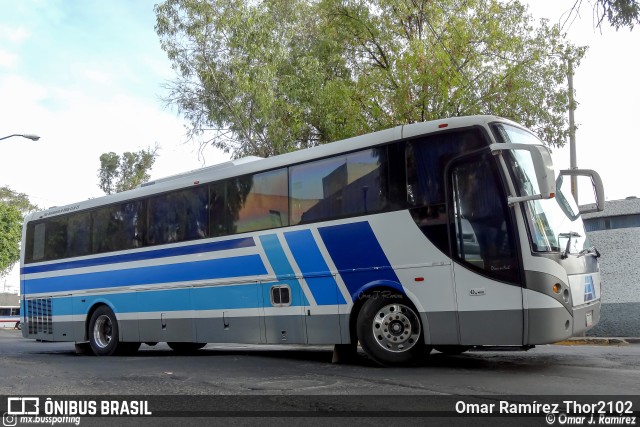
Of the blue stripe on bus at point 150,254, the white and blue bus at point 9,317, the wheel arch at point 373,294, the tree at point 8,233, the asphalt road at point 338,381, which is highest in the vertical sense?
the tree at point 8,233

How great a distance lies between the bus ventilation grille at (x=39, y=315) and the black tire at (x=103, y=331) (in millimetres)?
1585

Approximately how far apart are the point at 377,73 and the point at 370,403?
43.8 ft

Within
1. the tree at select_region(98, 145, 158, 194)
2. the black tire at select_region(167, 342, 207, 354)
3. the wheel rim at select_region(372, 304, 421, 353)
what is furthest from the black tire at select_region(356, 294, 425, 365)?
the tree at select_region(98, 145, 158, 194)

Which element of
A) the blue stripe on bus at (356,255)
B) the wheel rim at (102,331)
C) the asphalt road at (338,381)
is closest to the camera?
the asphalt road at (338,381)

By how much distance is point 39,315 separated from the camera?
15422 mm

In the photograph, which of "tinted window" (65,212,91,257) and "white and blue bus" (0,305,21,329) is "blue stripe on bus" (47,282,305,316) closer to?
"tinted window" (65,212,91,257)

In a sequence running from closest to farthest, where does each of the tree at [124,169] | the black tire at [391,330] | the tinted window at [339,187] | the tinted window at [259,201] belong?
the black tire at [391,330] → the tinted window at [339,187] → the tinted window at [259,201] → the tree at [124,169]

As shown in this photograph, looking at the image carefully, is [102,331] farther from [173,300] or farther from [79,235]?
[173,300]

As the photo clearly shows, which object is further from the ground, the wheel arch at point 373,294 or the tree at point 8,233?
the tree at point 8,233

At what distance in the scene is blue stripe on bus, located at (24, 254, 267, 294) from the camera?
11217 mm

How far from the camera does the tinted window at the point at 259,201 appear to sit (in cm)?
1070

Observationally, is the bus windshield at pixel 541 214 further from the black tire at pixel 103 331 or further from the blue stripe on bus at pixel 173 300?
the black tire at pixel 103 331

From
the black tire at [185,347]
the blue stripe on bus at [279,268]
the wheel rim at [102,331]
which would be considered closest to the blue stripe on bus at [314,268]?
the blue stripe on bus at [279,268]

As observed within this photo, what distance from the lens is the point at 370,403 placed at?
20.5 ft
